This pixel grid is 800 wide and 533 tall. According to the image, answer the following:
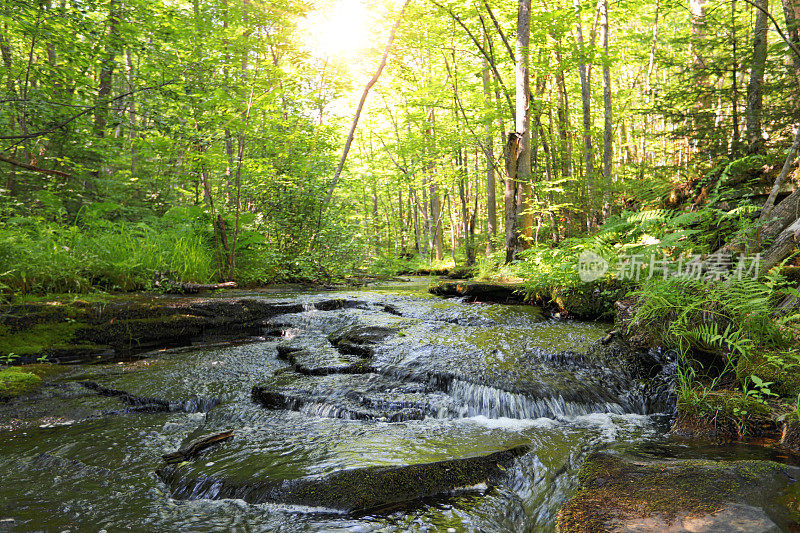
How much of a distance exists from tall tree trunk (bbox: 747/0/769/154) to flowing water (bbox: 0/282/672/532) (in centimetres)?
534

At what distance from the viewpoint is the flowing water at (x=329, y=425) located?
242cm

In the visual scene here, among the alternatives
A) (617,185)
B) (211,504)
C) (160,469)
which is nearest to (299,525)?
(211,504)

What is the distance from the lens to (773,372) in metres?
3.38

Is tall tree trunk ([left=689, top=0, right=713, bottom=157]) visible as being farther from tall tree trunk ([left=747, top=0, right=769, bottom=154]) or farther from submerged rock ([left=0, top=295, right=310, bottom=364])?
submerged rock ([left=0, top=295, right=310, bottom=364])

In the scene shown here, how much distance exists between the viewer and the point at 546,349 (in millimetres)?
5133

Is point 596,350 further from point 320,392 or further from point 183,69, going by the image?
point 183,69

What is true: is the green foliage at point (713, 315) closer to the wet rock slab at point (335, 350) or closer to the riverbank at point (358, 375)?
the riverbank at point (358, 375)

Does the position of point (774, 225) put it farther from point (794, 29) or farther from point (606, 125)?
point (606, 125)

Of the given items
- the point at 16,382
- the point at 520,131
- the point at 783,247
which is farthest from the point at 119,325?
the point at 520,131

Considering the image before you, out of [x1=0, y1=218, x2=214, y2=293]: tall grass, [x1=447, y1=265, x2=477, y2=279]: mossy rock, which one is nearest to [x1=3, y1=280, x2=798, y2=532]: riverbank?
[x1=0, y1=218, x2=214, y2=293]: tall grass

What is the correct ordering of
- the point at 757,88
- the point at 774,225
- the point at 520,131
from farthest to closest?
the point at 520,131 → the point at 757,88 → the point at 774,225

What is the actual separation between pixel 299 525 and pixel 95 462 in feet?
5.96

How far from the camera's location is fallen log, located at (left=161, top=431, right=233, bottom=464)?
3035 millimetres

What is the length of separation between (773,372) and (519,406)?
207 cm
